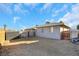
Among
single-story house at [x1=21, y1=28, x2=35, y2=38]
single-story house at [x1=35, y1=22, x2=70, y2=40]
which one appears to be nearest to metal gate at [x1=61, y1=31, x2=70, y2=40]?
single-story house at [x1=35, y1=22, x2=70, y2=40]

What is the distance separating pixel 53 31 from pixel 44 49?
331 millimetres

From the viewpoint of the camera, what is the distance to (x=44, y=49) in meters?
3.92

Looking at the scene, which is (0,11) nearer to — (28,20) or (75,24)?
(28,20)

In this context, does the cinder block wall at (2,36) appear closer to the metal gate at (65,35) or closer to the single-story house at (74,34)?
the metal gate at (65,35)

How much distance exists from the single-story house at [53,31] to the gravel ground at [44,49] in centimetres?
8

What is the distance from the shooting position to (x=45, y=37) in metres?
3.98

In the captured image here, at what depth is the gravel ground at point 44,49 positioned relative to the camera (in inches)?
153

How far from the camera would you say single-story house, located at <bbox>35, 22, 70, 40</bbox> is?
393 cm

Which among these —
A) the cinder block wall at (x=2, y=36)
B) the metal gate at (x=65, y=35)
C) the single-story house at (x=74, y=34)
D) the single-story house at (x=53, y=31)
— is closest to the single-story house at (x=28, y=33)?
the single-story house at (x=53, y=31)

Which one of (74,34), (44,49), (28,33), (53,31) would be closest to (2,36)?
(28,33)

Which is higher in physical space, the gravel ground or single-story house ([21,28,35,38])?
single-story house ([21,28,35,38])

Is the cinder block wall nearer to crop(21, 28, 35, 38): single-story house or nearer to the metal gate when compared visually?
crop(21, 28, 35, 38): single-story house

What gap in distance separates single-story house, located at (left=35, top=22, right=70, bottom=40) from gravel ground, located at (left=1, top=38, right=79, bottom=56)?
8 cm

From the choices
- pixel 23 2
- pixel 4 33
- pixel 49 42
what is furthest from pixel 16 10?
pixel 49 42
